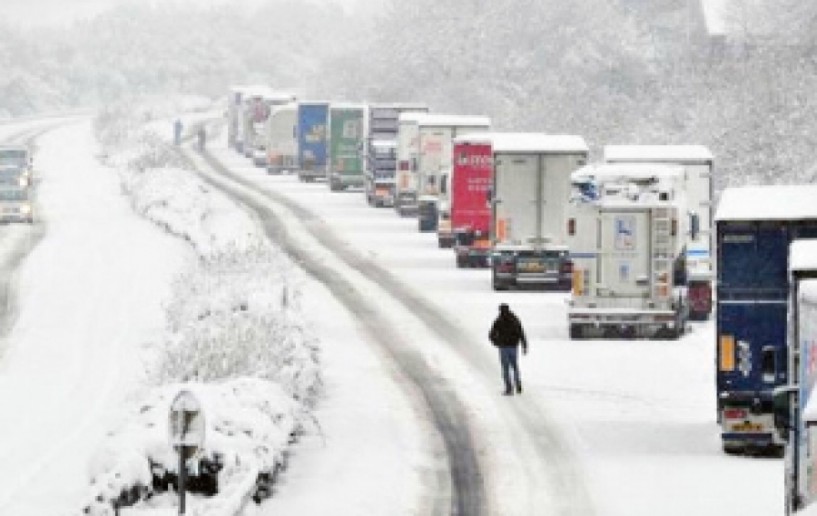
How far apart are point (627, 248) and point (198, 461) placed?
16.1 metres

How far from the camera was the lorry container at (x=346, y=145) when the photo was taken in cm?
7681

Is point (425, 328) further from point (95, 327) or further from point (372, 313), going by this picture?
point (95, 327)

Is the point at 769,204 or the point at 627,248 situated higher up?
the point at 769,204

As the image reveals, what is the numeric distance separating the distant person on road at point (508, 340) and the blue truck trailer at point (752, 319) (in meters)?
5.37

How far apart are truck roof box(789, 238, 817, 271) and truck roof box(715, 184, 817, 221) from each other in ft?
14.6

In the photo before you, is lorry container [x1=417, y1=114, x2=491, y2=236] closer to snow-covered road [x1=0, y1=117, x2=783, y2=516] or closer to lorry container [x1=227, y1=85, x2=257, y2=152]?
snow-covered road [x1=0, y1=117, x2=783, y2=516]

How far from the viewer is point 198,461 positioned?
23.0m

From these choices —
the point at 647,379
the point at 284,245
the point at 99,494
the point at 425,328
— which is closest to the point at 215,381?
the point at 99,494

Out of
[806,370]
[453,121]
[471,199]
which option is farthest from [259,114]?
[806,370]

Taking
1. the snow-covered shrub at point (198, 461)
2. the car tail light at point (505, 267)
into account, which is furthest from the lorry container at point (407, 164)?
the snow-covered shrub at point (198, 461)

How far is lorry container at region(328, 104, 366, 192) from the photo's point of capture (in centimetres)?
7681

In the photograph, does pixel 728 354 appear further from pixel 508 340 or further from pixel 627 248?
pixel 627 248

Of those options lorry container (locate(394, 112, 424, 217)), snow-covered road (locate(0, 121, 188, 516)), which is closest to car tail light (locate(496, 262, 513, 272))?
snow-covered road (locate(0, 121, 188, 516))

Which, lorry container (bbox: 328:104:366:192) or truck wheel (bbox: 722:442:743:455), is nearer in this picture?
truck wheel (bbox: 722:442:743:455)
